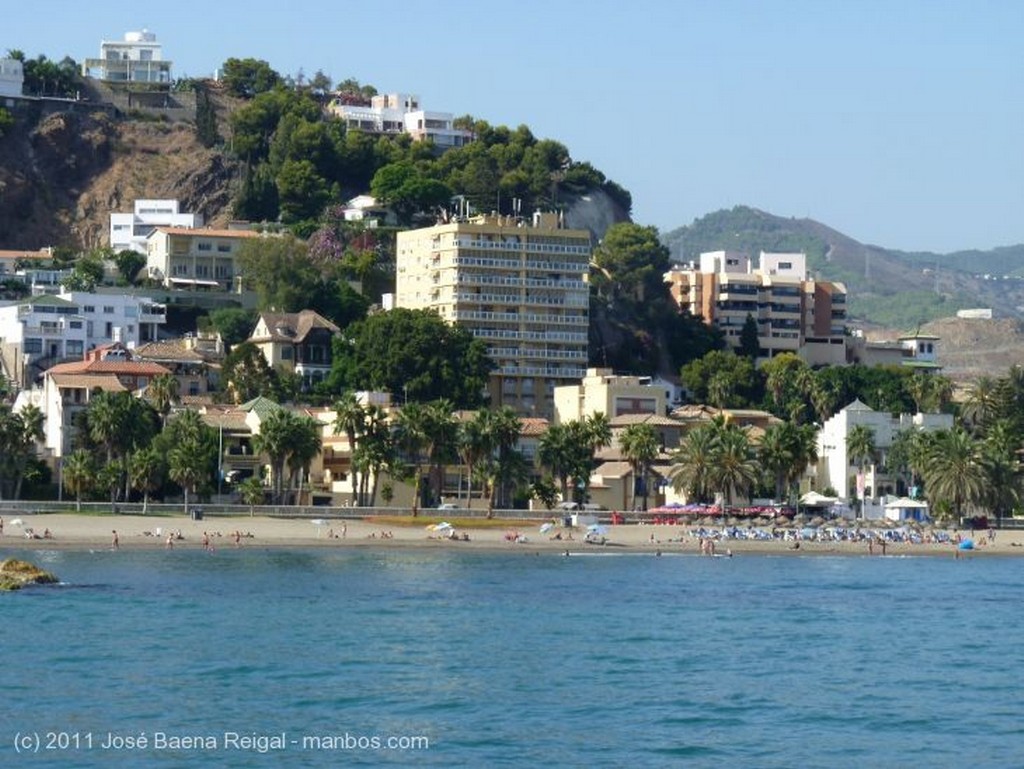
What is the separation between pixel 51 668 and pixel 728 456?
2532 inches

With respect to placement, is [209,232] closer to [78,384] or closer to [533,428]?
[78,384]

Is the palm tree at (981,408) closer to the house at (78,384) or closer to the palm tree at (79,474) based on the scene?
the house at (78,384)

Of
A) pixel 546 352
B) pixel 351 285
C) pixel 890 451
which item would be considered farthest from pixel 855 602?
pixel 351 285

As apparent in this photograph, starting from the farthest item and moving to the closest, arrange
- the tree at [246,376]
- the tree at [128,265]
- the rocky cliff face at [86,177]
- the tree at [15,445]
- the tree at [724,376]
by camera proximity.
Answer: the rocky cliff face at [86,177], the tree at [128,265], the tree at [724,376], the tree at [246,376], the tree at [15,445]

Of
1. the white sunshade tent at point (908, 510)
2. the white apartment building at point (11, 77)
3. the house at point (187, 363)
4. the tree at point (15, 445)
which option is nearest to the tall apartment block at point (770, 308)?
the house at point (187, 363)

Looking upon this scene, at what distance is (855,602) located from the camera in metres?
92.5

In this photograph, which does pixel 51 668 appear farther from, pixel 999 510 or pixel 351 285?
pixel 351 285

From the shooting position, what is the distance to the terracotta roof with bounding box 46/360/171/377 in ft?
445

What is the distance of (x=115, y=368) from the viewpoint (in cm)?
13775

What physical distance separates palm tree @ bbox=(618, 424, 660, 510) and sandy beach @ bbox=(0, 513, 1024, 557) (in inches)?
258

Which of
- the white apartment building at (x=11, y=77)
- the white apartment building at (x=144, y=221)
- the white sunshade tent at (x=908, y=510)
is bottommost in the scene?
the white sunshade tent at (x=908, y=510)

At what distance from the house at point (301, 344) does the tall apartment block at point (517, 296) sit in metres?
8.70

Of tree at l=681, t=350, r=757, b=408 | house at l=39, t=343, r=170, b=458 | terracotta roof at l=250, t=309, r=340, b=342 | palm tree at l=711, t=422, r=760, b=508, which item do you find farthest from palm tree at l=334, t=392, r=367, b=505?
tree at l=681, t=350, r=757, b=408

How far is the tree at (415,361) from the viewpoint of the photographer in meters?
144
